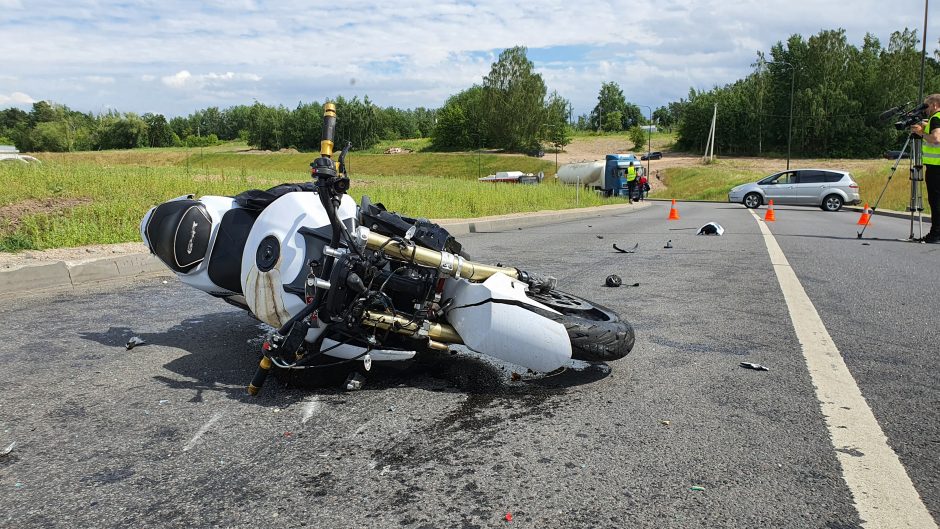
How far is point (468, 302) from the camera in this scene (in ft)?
11.3

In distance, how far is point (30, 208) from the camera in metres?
9.85

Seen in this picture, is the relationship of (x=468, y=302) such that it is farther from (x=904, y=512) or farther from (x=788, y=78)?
(x=788, y=78)

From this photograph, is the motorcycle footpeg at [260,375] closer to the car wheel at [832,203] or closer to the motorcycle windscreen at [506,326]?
the motorcycle windscreen at [506,326]

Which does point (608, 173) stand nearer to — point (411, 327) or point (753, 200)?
point (753, 200)

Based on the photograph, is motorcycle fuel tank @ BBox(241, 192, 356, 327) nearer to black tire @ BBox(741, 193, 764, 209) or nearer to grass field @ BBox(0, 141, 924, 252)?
grass field @ BBox(0, 141, 924, 252)

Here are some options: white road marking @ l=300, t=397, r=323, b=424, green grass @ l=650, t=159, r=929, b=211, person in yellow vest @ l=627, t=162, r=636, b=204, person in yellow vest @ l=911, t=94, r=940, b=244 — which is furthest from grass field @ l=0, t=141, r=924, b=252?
person in yellow vest @ l=911, t=94, r=940, b=244

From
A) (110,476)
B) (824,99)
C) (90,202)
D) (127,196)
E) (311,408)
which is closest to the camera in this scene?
(110,476)

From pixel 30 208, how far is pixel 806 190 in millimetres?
27677

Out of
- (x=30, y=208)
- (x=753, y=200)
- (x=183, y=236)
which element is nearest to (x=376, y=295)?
(x=183, y=236)

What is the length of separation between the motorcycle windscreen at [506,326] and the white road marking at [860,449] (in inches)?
50.3

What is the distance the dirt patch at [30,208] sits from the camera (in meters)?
8.99

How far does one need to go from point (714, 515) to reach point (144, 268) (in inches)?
276

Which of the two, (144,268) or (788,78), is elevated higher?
(788,78)

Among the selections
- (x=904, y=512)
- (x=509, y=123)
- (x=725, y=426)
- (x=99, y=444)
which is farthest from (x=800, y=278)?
(x=509, y=123)
